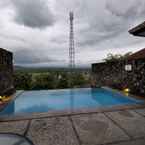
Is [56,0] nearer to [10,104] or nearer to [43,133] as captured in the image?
[10,104]

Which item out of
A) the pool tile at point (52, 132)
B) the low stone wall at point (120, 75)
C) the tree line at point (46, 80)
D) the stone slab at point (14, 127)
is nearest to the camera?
the pool tile at point (52, 132)

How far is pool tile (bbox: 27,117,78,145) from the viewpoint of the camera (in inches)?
113

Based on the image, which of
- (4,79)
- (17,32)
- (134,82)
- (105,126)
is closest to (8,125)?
(105,126)

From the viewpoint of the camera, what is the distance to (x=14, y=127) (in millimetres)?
3553

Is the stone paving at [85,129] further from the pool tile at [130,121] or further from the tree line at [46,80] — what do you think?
the tree line at [46,80]

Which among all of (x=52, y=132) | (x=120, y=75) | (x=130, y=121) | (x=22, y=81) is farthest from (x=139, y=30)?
(x=22, y=81)

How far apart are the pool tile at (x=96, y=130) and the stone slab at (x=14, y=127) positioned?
142 cm

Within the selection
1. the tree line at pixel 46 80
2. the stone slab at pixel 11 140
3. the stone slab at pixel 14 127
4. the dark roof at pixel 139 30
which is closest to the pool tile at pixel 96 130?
the stone slab at pixel 14 127

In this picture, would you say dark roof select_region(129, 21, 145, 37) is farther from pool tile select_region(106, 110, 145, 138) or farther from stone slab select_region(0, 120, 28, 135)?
stone slab select_region(0, 120, 28, 135)

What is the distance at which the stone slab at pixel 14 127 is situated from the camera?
3343 mm

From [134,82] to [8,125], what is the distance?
7517 mm

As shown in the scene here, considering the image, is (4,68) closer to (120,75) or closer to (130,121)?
(130,121)

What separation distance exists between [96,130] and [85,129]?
0.28 metres

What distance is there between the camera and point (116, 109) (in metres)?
4.96
